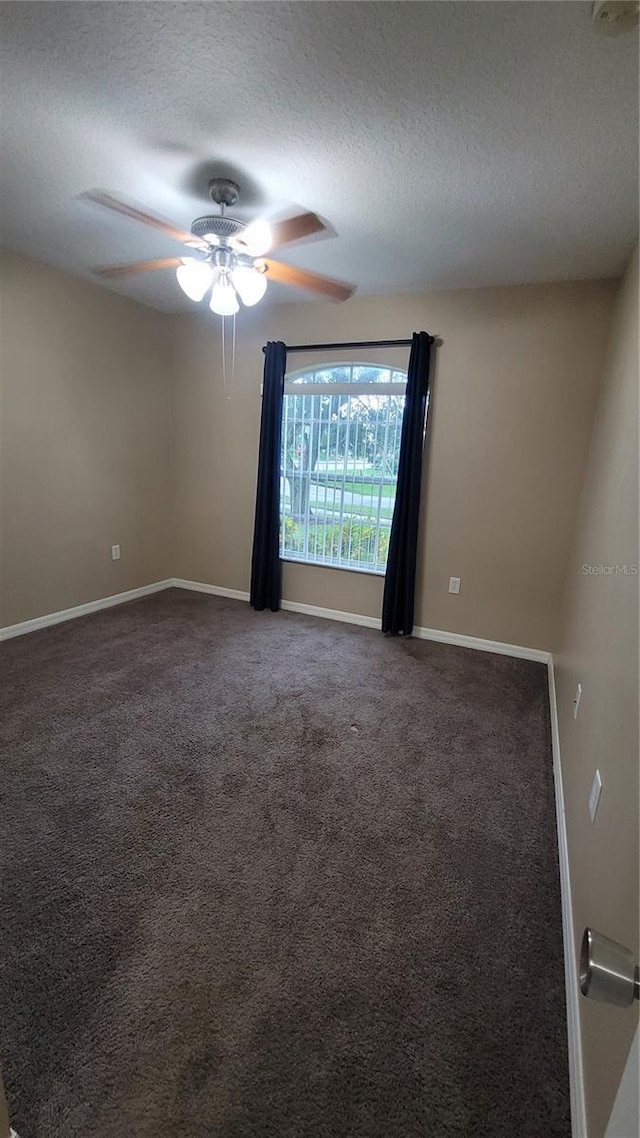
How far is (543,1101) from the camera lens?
1056mm

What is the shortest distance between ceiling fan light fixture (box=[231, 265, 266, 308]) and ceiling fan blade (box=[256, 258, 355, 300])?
0.30 ft

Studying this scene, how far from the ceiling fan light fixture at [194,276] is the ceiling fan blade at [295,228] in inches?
13.1

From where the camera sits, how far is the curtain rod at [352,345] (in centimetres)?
338

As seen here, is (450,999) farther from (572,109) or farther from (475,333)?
(475,333)

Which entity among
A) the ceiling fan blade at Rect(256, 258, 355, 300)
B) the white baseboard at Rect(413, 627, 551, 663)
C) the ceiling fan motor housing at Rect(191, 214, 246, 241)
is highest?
the ceiling fan motor housing at Rect(191, 214, 246, 241)

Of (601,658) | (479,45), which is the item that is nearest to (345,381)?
(479,45)

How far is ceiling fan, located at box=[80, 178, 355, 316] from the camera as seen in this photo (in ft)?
6.10

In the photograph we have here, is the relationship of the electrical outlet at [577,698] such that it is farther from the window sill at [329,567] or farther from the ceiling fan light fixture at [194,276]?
the ceiling fan light fixture at [194,276]

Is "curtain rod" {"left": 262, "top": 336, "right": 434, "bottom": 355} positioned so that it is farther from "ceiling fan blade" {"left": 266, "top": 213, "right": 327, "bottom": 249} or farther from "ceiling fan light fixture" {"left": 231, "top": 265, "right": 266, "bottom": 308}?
"ceiling fan blade" {"left": 266, "top": 213, "right": 327, "bottom": 249}

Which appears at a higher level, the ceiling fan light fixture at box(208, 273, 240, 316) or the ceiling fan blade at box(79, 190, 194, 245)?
the ceiling fan blade at box(79, 190, 194, 245)

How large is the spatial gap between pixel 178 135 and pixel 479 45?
111 cm

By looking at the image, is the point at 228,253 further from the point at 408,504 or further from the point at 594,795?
the point at 594,795

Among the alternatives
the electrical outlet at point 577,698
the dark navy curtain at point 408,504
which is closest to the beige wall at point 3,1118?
the electrical outlet at point 577,698

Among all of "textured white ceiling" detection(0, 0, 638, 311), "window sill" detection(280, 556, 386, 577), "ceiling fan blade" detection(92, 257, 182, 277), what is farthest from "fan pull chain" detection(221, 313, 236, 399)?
"ceiling fan blade" detection(92, 257, 182, 277)
